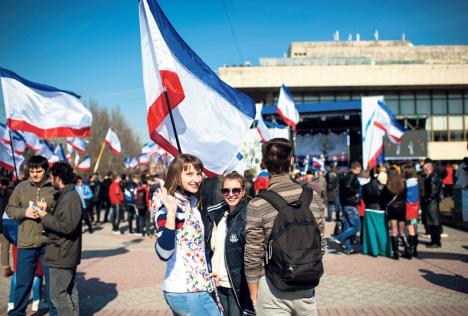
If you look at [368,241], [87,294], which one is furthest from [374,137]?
[87,294]

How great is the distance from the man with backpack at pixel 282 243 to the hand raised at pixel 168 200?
21.5 inches

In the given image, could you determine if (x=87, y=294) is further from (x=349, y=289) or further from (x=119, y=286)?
(x=349, y=289)

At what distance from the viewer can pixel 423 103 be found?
160ft

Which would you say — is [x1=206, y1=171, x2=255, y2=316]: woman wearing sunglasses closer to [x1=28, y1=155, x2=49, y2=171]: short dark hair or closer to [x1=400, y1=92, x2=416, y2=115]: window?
[x1=28, y1=155, x2=49, y2=171]: short dark hair

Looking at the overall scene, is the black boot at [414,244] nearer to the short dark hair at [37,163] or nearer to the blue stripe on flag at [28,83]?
the short dark hair at [37,163]

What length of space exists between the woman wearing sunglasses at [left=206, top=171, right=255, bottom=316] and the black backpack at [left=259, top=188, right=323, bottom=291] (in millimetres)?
609

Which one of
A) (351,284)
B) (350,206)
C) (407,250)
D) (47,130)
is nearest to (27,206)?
(47,130)

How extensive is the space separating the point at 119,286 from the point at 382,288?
4.35m

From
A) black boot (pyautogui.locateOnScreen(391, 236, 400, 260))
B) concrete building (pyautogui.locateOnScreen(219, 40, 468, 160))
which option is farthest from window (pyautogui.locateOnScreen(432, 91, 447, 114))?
black boot (pyautogui.locateOnScreen(391, 236, 400, 260))

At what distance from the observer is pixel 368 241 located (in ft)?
28.9

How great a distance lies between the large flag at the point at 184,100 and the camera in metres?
3.99

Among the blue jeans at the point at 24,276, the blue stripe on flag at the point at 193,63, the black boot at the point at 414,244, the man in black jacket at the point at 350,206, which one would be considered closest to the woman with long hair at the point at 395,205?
the black boot at the point at 414,244

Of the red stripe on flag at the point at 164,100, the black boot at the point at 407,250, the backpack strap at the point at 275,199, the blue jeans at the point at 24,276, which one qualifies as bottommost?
the black boot at the point at 407,250

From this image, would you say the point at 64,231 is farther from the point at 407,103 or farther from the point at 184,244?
the point at 407,103
